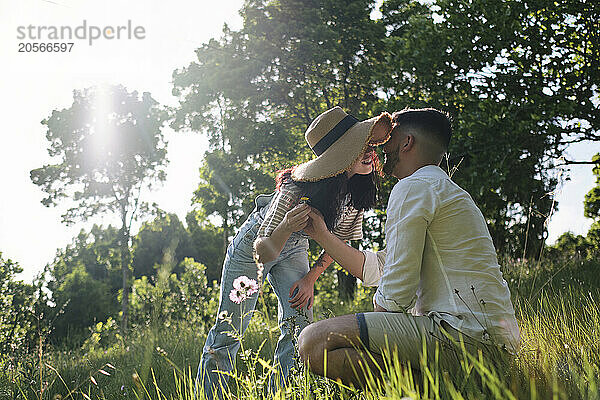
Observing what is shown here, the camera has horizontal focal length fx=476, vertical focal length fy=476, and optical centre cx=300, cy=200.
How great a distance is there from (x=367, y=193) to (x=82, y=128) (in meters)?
21.3

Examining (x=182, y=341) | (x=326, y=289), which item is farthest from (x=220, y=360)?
(x=326, y=289)

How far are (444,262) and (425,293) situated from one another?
0.59 ft

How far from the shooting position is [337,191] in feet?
10.4

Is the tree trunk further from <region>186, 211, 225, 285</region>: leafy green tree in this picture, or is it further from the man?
the man

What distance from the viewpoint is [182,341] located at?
5730 millimetres

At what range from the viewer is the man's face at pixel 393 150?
2424 millimetres

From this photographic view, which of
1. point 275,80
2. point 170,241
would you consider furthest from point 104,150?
point 275,80

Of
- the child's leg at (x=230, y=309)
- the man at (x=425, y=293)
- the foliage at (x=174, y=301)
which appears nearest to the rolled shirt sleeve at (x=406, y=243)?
the man at (x=425, y=293)

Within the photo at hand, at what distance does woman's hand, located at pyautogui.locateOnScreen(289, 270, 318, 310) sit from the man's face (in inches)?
48.1

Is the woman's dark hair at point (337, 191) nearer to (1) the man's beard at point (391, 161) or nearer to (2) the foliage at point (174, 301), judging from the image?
(1) the man's beard at point (391, 161)

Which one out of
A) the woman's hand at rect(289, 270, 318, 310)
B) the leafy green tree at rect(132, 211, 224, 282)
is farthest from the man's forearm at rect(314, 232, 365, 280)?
the leafy green tree at rect(132, 211, 224, 282)

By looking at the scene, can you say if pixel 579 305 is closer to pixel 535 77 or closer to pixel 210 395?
pixel 210 395

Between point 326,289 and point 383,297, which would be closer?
point 383,297

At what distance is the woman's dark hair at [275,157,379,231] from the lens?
10.1 feet
